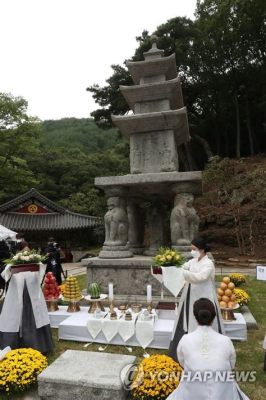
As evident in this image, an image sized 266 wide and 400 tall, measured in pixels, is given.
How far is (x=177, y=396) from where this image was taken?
3.29 m

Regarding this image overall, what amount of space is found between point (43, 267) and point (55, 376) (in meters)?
2.35

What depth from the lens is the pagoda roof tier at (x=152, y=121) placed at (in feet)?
30.3

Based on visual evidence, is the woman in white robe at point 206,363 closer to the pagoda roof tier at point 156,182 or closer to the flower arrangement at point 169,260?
the flower arrangement at point 169,260

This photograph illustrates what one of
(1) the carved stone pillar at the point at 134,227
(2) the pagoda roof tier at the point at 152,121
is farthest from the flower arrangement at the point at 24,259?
(2) the pagoda roof tier at the point at 152,121

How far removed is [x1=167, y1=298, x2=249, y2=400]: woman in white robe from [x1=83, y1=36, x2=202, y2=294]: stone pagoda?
5063mm

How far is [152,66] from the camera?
1016 centimetres

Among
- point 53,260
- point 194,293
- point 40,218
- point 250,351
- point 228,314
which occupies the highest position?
point 40,218

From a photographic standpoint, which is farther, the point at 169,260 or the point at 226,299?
the point at 226,299

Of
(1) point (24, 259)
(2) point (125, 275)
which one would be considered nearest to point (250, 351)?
(2) point (125, 275)

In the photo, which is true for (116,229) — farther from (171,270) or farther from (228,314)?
(228,314)

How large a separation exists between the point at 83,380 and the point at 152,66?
8916mm

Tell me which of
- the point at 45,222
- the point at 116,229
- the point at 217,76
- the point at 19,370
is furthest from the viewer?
the point at 217,76

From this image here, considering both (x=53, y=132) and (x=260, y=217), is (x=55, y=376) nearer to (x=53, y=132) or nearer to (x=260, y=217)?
(x=260, y=217)

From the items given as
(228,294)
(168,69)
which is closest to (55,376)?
(228,294)
